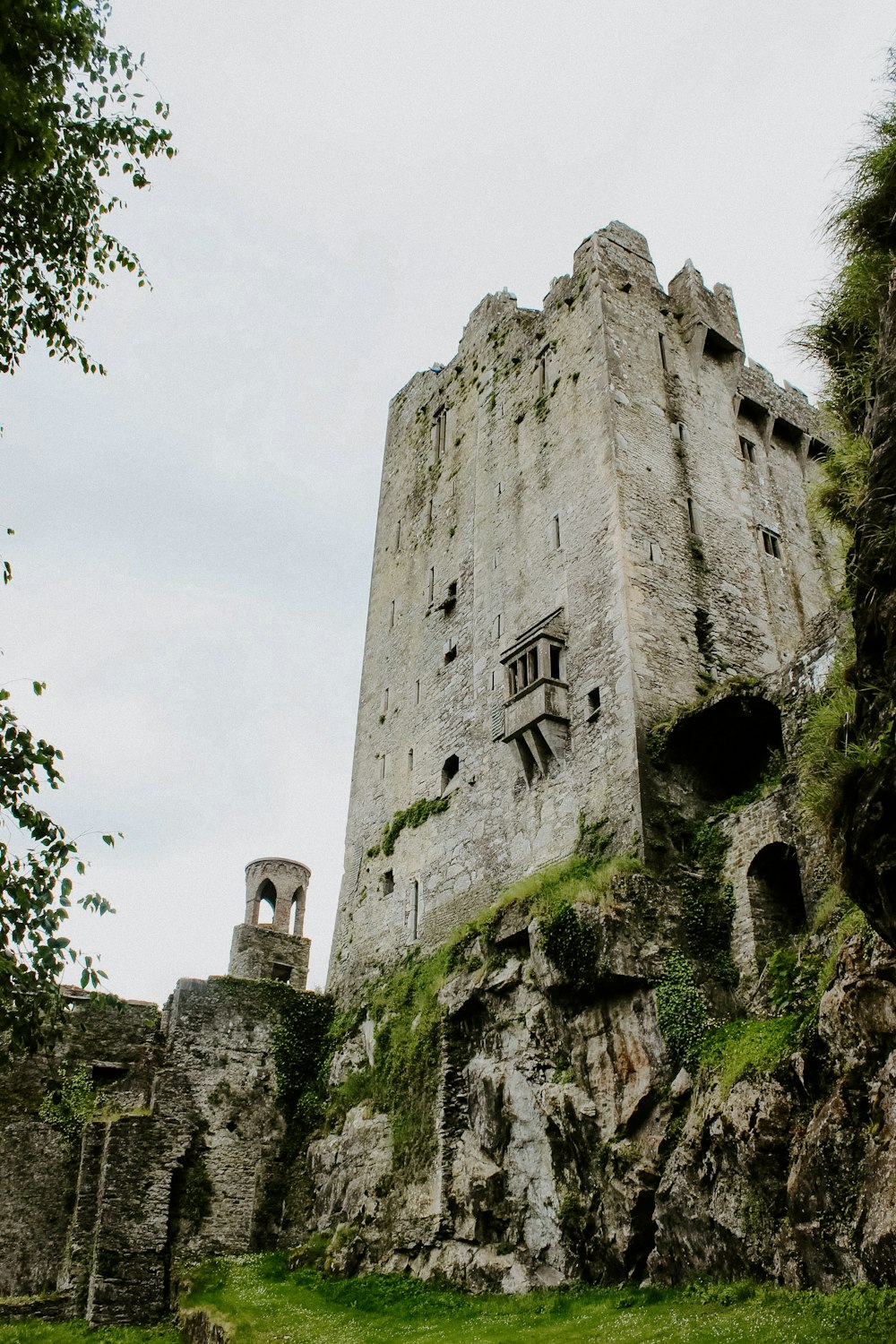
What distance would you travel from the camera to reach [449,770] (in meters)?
23.5

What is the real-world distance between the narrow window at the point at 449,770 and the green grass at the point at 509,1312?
904cm

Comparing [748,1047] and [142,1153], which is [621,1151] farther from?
[142,1153]

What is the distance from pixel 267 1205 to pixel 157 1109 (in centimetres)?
259

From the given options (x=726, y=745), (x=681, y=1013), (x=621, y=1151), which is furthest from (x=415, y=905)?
(x=621, y=1151)

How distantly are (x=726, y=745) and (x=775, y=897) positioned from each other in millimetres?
3224

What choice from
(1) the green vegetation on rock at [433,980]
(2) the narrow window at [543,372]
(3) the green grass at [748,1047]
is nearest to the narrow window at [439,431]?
(2) the narrow window at [543,372]

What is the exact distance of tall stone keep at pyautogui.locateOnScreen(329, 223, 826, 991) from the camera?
789 inches

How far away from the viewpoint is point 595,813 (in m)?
18.5

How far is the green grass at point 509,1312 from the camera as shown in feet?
31.9

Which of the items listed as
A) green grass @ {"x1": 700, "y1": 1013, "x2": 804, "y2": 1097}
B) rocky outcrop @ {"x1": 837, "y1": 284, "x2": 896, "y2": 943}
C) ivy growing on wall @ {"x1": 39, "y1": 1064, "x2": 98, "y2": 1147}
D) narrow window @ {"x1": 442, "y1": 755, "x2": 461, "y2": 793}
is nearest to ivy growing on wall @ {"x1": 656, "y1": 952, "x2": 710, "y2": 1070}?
green grass @ {"x1": 700, "y1": 1013, "x2": 804, "y2": 1097}

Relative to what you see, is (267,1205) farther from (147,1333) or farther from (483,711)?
(483,711)

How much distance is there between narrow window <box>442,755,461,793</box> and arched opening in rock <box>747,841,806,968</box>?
8056 mm

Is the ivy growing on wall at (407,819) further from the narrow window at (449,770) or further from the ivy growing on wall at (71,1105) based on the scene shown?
the ivy growing on wall at (71,1105)

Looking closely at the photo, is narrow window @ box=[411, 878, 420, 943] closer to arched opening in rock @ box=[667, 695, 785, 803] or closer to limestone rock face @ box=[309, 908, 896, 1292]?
limestone rock face @ box=[309, 908, 896, 1292]
